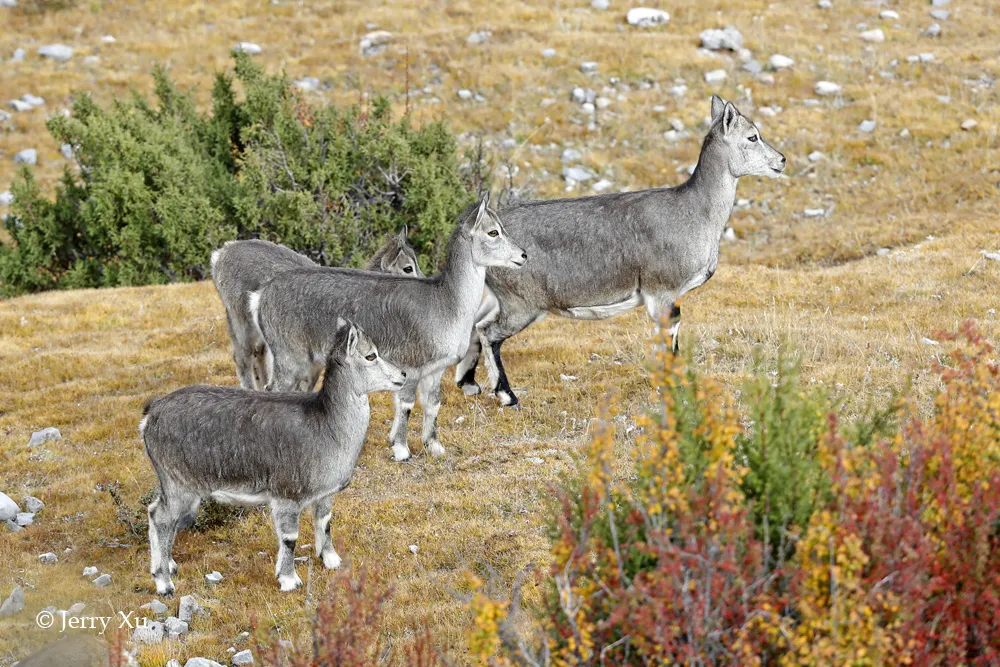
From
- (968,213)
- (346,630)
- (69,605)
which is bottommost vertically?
(968,213)

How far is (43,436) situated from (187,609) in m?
Result: 5.65

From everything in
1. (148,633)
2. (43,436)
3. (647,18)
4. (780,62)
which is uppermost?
(148,633)

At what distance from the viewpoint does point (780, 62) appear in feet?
109

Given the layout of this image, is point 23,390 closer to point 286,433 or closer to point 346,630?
point 286,433

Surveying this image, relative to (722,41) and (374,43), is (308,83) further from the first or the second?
(722,41)

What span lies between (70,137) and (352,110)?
663cm

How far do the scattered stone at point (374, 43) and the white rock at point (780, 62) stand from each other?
476 inches

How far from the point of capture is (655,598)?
5.50 metres

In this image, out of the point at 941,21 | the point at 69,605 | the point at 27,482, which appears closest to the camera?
A: the point at 69,605

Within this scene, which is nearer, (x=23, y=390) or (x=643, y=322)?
(x=23, y=390)

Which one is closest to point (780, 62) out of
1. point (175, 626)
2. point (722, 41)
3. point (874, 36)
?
point (722, 41)

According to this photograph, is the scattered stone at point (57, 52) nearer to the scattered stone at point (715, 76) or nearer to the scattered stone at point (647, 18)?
the scattered stone at point (647, 18)

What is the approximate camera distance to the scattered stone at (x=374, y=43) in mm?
35594

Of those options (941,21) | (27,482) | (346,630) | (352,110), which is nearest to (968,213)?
(352,110)
